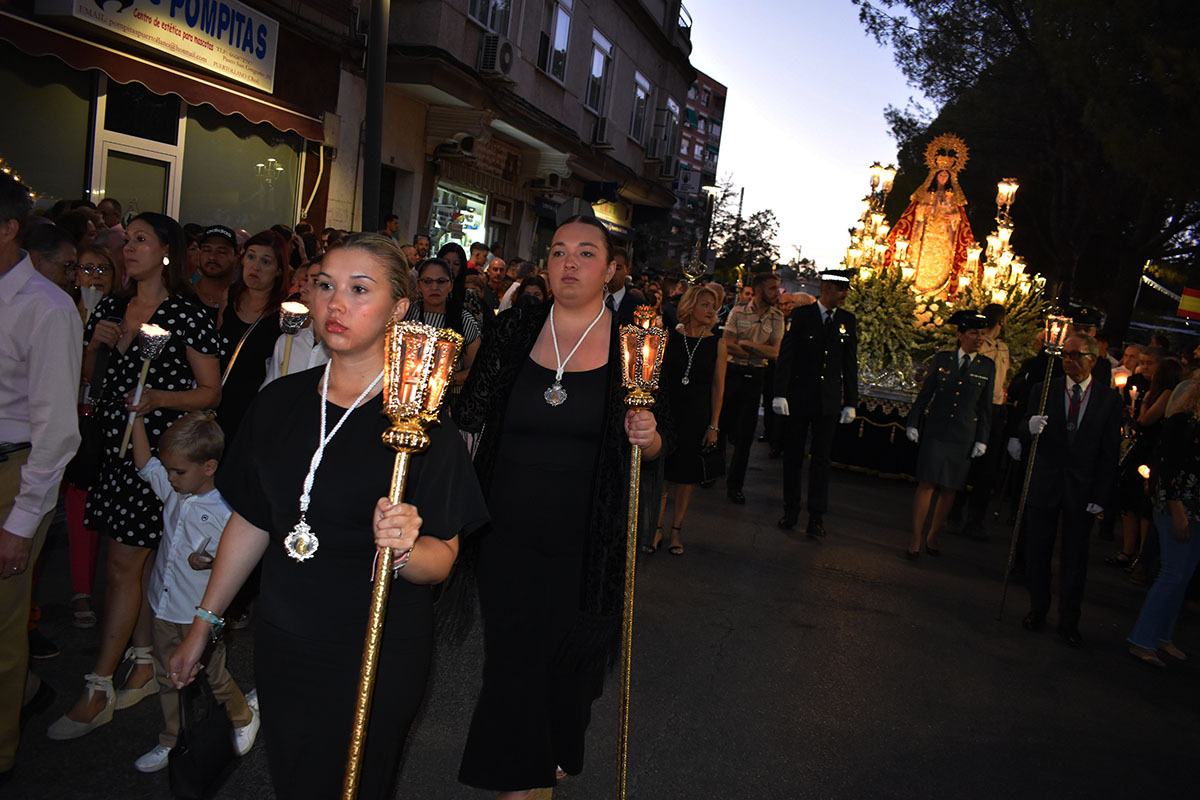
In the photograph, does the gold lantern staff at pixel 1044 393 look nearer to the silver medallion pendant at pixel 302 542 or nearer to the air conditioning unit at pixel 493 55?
the silver medallion pendant at pixel 302 542

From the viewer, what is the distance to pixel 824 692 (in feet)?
17.8

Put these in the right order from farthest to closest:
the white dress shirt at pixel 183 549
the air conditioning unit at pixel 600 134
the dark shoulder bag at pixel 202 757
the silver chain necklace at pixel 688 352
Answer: the air conditioning unit at pixel 600 134 < the silver chain necklace at pixel 688 352 < the white dress shirt at pixel 183 549 < the dark shoulder bag at pixel 202 757

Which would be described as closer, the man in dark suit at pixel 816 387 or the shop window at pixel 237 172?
the man in dark suit at pixel 816 387

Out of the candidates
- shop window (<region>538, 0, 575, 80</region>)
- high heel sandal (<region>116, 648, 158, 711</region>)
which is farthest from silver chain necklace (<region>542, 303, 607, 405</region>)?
shop window (<region>538, 0, 575, 80</region>)

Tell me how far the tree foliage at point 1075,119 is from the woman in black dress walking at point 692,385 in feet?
48.7

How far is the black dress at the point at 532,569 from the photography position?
3.65 m

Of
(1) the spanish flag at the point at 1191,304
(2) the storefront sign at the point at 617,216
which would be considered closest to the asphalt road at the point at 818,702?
(2) the storefront sign at the point at 617,216

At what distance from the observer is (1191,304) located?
26875 mm

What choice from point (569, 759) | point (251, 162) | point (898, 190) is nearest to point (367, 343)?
point (569, 759)

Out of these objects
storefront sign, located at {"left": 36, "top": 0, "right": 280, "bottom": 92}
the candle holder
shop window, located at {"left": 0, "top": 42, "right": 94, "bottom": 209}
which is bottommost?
the candle holder

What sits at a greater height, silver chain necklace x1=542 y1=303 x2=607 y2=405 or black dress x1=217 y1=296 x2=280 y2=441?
silver chain necklace x1=542 y1=303 x2=607 y2=405

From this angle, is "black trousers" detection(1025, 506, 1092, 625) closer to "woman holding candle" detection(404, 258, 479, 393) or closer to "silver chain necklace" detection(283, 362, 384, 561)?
"woman holding candle" detection(404, 258, 479, 393)

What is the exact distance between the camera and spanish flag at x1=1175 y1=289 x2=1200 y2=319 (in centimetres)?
2662

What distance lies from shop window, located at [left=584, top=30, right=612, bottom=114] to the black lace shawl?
A: 2112 cm
